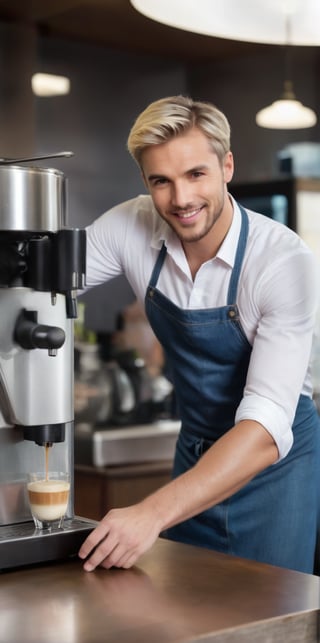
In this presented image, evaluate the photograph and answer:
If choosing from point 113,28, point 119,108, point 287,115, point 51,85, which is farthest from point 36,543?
point 119,108

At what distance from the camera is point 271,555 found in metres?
2.04

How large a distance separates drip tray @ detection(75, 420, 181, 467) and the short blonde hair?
1.95 metres

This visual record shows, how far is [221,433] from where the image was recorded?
6.86 feet

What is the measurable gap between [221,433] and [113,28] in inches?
154

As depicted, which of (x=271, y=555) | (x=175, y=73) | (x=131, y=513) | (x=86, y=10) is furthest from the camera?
(x=175, y=73)

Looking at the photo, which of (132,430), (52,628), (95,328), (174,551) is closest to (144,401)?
(132,430)

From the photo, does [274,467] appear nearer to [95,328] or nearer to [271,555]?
[271,555]

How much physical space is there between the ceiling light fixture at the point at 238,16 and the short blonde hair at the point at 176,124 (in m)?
0.35

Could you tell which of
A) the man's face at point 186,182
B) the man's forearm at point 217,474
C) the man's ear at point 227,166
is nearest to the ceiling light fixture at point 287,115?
the man's ear at point 227,166

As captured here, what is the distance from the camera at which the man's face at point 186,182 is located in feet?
6.16

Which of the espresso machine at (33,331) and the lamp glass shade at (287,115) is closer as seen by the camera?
the espresso machine at (33,331)

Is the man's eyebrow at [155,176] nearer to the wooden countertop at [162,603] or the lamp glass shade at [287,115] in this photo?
the wooden countertop at [162,603]

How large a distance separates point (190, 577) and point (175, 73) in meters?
5.44

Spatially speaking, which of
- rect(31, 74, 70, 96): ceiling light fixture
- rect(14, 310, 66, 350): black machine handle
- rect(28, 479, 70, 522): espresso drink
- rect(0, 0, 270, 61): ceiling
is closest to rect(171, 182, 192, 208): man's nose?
rect(14, 310, 66, 350): black machine handle
